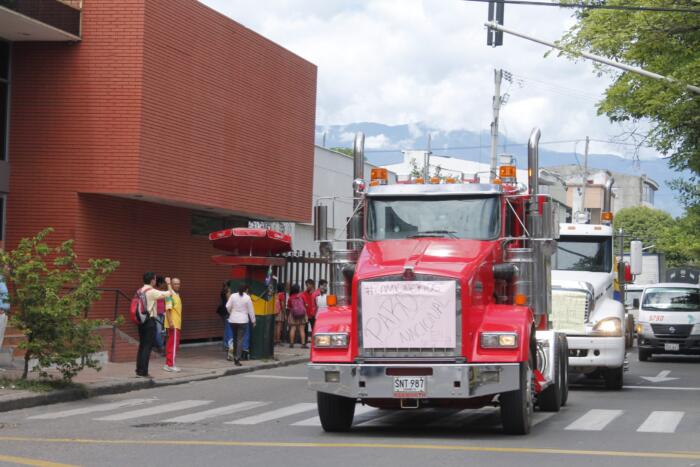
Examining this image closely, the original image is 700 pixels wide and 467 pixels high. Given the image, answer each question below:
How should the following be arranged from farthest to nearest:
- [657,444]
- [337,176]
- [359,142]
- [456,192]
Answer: [337,176] → [359,142] → [456,192] → [657,444]

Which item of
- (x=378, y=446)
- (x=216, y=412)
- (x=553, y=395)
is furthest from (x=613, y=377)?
(x=378, y=446)

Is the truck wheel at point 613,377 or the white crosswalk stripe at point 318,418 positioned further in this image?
the truck wheel at point 613,377

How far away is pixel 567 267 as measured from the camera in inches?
922

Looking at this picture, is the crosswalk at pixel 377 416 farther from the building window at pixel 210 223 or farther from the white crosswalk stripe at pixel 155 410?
the building window at pixel 210 223

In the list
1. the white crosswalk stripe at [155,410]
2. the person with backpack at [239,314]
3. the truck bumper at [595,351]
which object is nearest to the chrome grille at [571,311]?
the truck bumper at [595,351]

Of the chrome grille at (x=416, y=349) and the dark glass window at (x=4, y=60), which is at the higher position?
the dark glass window at (x=4, y=60)

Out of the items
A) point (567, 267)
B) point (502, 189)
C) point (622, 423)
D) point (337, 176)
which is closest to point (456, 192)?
point (502, 189)

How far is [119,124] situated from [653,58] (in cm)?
1309

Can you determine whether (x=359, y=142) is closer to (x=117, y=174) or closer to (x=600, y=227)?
(x=600, y=227)

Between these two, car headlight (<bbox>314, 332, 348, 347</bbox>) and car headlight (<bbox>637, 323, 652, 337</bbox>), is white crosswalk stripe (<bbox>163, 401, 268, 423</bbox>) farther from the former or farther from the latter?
car headlight (<bbox>637, 323, 652, 337</bbox>)

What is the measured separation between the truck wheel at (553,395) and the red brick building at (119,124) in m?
11.9

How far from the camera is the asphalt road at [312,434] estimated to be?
38.1 feet

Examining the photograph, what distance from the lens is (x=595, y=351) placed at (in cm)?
2080

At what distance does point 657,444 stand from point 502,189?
3.68m
